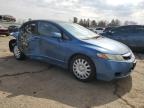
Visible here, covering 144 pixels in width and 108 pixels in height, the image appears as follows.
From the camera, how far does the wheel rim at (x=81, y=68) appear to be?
228 inches

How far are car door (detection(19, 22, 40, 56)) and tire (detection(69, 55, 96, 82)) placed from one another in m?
1.49

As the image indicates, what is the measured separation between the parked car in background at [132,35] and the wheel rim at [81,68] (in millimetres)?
5985

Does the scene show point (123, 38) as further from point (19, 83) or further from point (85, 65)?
point (19, 83)

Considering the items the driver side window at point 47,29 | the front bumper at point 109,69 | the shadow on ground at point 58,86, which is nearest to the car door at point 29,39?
the driver side window at point 47,29

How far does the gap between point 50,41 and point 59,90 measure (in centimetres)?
173

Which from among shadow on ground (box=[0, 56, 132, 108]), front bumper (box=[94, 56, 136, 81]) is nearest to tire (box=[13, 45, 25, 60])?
shadow on ground (box=[0, 56, 132, 108])

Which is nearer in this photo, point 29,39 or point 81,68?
point 81,68

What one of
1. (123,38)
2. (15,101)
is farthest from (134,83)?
(123,38)

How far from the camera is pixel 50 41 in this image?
21.6 ft

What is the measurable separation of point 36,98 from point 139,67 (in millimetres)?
4340

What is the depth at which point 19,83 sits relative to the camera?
18.5ft

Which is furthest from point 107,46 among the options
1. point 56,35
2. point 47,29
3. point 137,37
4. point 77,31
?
point 137,37

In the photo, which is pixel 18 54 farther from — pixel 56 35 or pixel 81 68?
pixel 81 68

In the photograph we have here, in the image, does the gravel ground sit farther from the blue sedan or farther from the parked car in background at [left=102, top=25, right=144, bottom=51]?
the parked car in background at [left=102, top=25, right=144, bottom=51]
